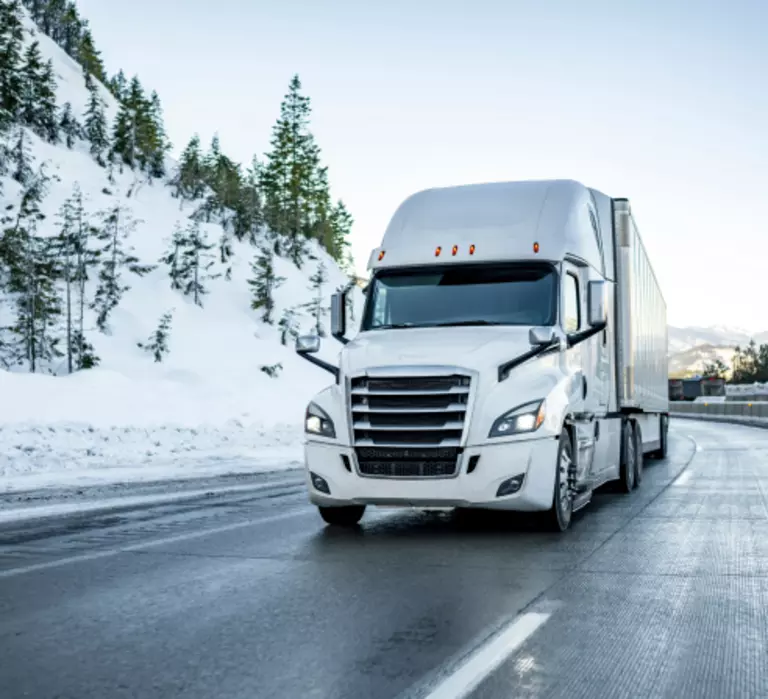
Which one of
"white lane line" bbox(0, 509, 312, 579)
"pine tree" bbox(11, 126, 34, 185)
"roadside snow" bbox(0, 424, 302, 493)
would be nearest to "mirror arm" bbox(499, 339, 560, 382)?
"white lane line" bbox(0, 509, 312, 579)

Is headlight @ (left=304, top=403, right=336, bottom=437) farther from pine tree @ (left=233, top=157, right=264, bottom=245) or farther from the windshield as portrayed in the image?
pine tree @ (left=233, top=157, right=264, bottom=245)

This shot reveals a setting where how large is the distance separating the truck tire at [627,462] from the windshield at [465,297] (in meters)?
4.24

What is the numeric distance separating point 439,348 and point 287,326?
69.5m

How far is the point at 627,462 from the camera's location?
46.2ft

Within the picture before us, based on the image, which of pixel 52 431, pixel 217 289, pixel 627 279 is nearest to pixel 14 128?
pixel 217 289

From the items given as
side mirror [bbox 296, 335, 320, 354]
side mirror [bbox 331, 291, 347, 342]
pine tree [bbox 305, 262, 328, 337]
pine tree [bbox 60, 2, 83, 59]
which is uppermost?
pine tree [bbox 60, 2, 83, 59]

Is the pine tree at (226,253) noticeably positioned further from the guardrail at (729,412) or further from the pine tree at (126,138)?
the guardrail at (729,412)

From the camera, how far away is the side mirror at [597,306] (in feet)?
32.8

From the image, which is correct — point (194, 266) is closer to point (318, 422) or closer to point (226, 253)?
point (226, 253)

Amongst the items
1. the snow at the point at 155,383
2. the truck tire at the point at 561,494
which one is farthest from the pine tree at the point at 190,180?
the truck tire at the point at 561,494

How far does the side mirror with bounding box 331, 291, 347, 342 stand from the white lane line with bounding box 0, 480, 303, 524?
3.49 m

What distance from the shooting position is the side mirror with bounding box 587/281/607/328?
9.98m

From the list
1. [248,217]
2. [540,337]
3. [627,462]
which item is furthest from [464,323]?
[248,217]

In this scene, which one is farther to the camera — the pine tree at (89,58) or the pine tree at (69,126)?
the pine tree at (89,58)
